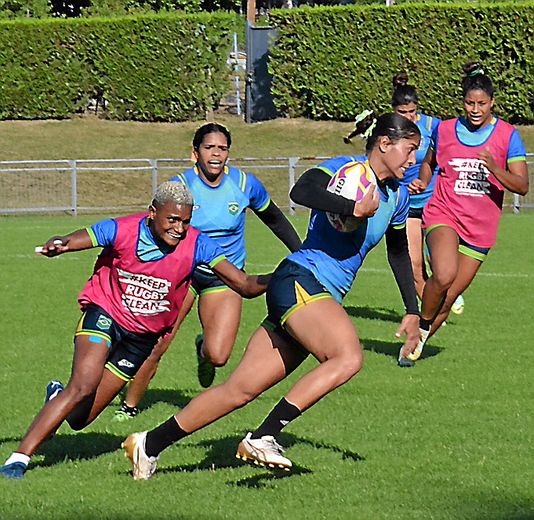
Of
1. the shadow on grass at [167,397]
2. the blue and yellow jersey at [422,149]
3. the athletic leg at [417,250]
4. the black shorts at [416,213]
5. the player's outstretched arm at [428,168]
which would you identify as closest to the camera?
the shadow on grass at [167,397]

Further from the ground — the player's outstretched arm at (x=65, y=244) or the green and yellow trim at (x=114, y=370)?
the player's outstretched arm at (x=65, y=244)

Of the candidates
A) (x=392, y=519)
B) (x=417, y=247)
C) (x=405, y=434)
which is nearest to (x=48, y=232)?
(x=417, y=247)

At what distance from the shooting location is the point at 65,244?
6492mm

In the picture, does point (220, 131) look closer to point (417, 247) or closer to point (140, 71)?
point (417, 247)

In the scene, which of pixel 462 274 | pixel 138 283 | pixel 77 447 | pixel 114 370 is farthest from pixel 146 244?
pixel 462 274

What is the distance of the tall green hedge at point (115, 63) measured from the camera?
35219 millimetres

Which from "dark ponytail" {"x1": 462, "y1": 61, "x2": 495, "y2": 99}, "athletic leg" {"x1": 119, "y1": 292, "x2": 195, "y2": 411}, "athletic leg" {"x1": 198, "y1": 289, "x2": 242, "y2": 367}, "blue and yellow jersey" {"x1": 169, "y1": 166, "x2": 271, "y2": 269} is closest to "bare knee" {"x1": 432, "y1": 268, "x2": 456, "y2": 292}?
"dark ponytail" {"x1": 462, "y1": 61, "x2": 495, "y2": 99}

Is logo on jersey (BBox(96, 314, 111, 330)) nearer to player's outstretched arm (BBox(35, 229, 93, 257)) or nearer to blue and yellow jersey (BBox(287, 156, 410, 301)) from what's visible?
player's outstretched arm (BBox(35, 229, 93, 257))

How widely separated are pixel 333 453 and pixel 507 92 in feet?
89.5

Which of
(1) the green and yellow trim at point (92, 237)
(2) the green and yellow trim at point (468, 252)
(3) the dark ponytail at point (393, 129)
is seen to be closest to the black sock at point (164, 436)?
(1) the green and yellow trim at point (92, 237)

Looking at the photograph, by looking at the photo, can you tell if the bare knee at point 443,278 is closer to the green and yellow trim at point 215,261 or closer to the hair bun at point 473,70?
the hair bun at point 473,70

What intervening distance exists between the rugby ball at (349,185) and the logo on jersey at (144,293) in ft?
3.42

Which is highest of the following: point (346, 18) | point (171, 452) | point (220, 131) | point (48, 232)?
point (220, 131)

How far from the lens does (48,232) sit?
23.6 meters
